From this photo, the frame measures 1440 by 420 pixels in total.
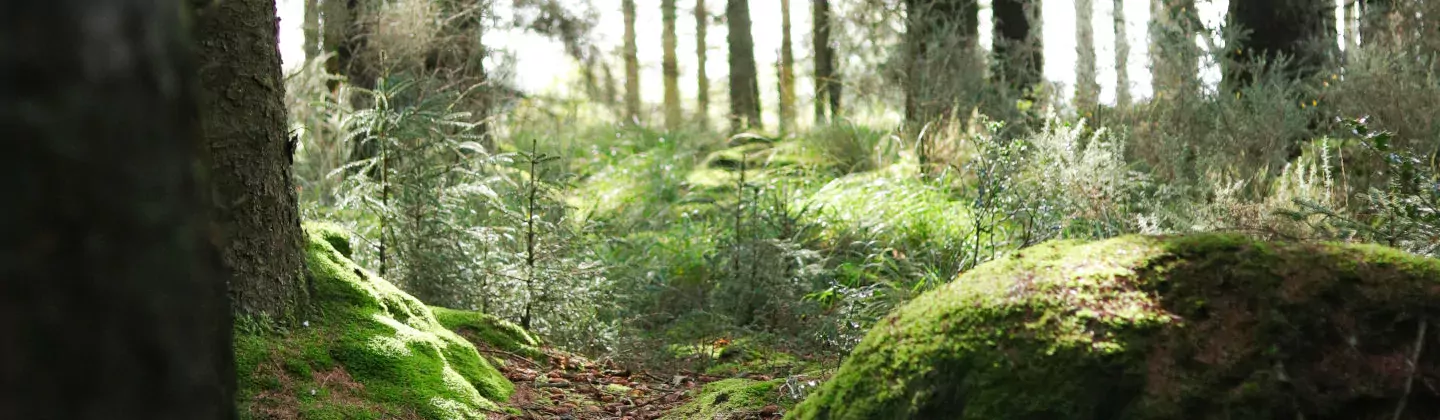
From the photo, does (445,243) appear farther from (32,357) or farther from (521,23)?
(521,23)

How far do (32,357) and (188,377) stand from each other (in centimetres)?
17

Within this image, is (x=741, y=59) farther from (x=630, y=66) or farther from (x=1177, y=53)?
(x=1177, y=53)

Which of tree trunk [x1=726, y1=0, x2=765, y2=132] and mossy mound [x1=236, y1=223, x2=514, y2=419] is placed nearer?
mossy mound [x1=236, y1=223, x2=514, y2=419]

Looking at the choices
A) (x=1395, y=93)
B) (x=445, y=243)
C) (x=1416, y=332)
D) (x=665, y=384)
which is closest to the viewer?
(x=1416, y=332)

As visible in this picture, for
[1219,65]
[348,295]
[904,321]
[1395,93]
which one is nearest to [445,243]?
[348,295]

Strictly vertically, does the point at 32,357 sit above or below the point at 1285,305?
above

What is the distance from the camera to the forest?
3.99 feet

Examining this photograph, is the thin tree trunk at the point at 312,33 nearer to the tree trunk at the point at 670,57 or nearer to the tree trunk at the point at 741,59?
the tree trunk at the point at 741,59

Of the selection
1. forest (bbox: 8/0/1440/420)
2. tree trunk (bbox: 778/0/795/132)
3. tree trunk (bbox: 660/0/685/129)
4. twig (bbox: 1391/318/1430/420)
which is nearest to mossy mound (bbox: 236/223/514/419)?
forest (bbox: 8/0/1440/420)

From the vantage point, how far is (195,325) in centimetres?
132

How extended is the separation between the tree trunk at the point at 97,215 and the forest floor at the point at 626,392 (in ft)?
7.46

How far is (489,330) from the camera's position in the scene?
4629mm

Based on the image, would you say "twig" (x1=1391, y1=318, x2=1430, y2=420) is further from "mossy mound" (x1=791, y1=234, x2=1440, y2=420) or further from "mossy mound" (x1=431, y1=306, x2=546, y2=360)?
"mossy mound" (x1=431, y1=306, x2=546, y2=360)

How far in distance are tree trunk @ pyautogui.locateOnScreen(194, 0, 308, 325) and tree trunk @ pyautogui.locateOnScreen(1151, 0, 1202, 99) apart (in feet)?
23.7
